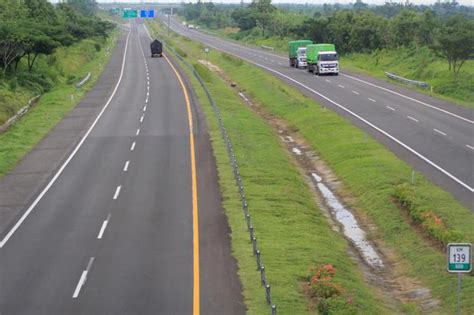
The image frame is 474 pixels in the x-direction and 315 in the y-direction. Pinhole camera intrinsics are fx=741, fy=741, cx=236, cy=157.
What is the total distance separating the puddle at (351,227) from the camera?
1034 inches

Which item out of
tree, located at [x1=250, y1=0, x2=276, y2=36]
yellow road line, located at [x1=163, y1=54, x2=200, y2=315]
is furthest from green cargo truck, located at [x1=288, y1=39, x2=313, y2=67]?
tree, located at [x1=250, y1=0, x2=276, y2=36]

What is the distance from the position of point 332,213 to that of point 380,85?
43.4 metres

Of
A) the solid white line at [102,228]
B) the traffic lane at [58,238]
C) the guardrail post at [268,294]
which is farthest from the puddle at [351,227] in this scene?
the traffic lane at [58,238]

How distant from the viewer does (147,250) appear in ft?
77.3

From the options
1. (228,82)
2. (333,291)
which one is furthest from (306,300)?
(228,82)

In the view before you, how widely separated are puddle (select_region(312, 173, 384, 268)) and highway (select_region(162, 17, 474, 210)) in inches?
182

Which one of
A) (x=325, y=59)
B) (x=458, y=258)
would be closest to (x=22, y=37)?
(x=325, y=59)

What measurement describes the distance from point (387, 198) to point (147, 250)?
12.3m

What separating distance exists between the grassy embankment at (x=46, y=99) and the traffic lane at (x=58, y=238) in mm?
4366

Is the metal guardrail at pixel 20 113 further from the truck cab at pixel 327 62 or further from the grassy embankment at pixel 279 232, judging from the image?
the truck cab at pixel 327 62

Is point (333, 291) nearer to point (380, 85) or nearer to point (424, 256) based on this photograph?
point (424, 256)

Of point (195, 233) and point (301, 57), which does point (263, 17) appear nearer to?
point (301, 57)

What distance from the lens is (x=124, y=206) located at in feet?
95.3

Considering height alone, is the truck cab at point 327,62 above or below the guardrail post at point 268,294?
below
